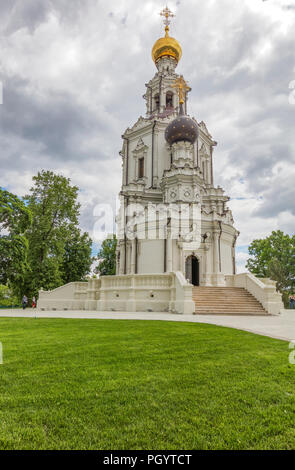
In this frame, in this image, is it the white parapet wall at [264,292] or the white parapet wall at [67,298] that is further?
the white parapet wall at [67,298]

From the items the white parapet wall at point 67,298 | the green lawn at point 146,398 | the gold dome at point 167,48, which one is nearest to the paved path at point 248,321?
the green lawn at point 146,398

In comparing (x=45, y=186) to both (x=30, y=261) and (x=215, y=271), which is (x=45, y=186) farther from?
(x=215, y=271)

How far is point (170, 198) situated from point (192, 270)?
8068 mm

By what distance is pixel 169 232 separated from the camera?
83.9 feet

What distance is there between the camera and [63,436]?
247cm

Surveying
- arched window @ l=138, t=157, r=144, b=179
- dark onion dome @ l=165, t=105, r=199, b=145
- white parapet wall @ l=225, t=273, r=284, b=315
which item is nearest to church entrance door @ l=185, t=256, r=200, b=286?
white parapet wall @ l=225, t=273, r=284, b=315

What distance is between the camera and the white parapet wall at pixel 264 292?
15.7 meters

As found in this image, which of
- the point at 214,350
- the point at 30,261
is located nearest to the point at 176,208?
the point at 30,261

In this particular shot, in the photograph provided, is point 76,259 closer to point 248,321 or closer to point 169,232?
point 169,232

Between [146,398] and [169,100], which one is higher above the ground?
[169,100]

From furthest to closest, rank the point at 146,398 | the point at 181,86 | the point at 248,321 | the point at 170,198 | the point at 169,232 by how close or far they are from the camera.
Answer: the point at 181,86
the point at 170,198
the point at 169,232
the point at 248,321
the point at 146,398

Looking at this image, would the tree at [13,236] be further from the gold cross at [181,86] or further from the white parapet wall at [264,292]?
the gold cross at [181,86]

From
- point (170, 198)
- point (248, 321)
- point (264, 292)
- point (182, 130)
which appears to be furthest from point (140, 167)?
point (248, 321)

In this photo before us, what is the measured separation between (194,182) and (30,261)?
726 inches
